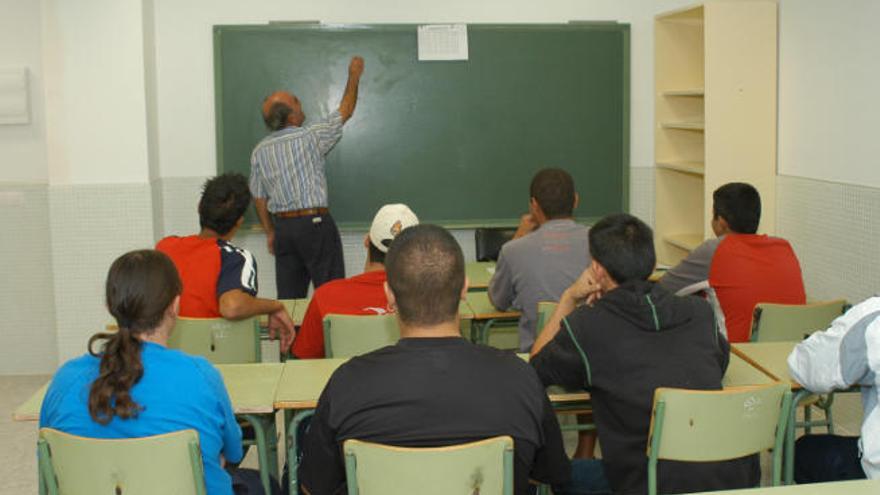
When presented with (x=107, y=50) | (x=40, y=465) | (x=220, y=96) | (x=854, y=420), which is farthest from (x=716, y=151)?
(x=40, y=465)

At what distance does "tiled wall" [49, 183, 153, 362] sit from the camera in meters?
6.14

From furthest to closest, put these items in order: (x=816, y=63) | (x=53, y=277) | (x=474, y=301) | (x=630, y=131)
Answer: (x=630, y=131) < (x=53, y=277) < (x=816, y=63) < (x=474, y=301)

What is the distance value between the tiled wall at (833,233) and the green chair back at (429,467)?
3254mm

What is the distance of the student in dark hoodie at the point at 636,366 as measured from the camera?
2859mm

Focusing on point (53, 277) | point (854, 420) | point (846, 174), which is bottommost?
point (854, 420)

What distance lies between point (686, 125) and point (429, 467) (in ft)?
15.2

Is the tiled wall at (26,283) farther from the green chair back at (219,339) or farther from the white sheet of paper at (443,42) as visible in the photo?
the green chair back at (219,339)

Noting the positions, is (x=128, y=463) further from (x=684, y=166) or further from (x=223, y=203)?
(x=684, y=166)

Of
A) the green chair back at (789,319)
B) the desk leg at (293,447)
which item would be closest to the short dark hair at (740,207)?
the green chair back at (789,319)

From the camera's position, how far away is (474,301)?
4633 mm

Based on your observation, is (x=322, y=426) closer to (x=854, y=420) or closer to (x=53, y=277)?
(x=854, y=420)

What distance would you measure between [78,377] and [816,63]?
4.33 metres

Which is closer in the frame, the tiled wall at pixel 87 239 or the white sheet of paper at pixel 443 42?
the tiled wall at pixel 87 239

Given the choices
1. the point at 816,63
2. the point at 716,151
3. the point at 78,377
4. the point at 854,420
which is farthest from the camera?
the point at 716,151
